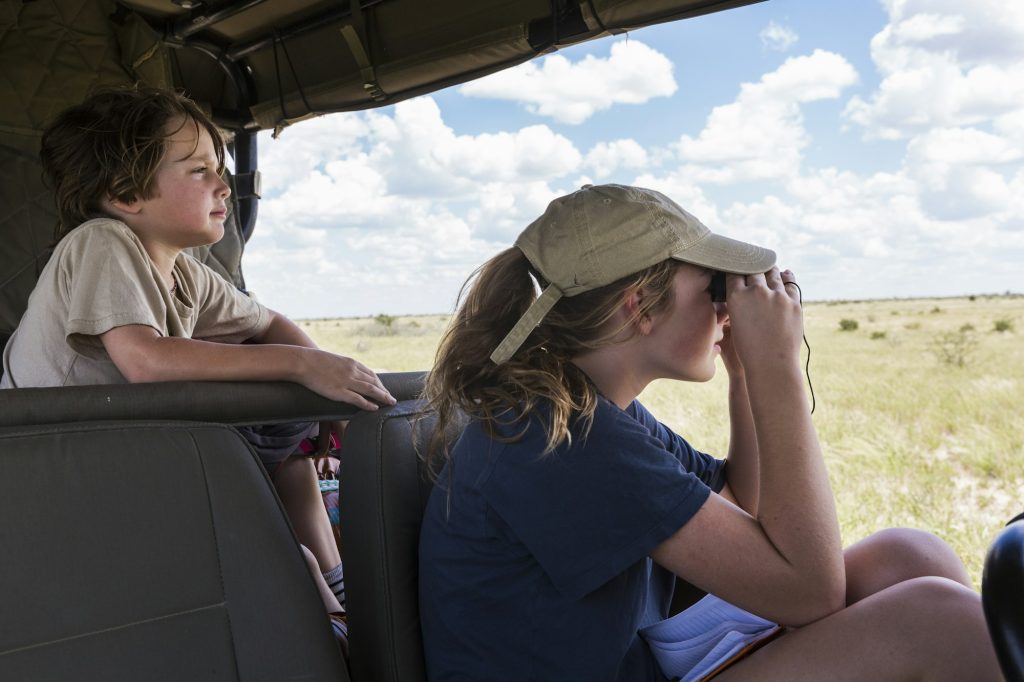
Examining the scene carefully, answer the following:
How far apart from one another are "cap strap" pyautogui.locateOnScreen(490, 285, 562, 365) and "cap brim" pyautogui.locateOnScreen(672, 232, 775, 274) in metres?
0.20

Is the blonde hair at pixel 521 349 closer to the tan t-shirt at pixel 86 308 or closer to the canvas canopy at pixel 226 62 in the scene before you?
the tan t-shirt at pixel 86 308

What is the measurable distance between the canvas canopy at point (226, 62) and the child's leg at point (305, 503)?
3.38ft

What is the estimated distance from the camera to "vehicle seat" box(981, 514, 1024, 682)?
2.87 feet

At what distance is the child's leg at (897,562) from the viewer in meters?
1.31

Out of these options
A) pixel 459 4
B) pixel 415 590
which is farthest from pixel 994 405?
pixel 415 590

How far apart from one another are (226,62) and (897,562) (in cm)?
247

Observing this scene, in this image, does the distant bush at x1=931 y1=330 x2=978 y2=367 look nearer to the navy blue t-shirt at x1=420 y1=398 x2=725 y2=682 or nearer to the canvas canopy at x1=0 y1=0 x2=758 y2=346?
the canvas canopy at x1=0 y1=0 x2=758 y2=346

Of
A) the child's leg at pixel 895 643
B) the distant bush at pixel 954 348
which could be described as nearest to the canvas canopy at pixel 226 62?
the child's leg at pixel 895 643

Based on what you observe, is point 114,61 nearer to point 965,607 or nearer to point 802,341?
point 802,341

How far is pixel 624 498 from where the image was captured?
113 centimetres

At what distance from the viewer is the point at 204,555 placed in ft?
3.71

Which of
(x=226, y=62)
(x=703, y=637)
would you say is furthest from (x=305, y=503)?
(x=226, y=62)

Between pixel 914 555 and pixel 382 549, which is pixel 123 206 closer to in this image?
pixel 382 549

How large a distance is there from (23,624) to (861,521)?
4.32 metres
